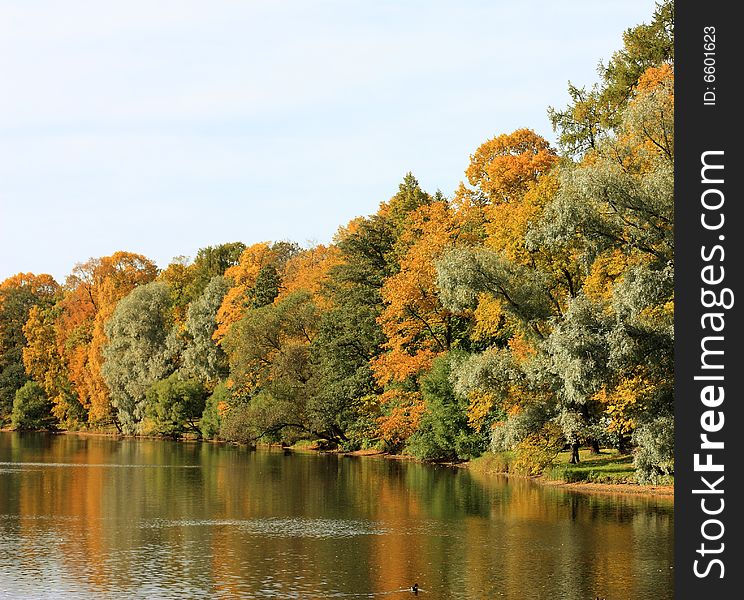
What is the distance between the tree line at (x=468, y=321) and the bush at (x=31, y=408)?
9319 mm

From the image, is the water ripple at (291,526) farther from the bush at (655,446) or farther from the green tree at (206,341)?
the green tree at (206,341)

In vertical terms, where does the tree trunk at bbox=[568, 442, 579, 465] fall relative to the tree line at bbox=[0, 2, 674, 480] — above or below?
below

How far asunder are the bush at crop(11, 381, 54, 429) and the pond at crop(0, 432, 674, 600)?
2504 inches

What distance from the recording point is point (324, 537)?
131 ft

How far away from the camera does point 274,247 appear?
12719cm

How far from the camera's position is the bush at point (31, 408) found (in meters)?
127

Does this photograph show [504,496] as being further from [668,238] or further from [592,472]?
[668,238]

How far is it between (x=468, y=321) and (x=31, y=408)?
240 ft

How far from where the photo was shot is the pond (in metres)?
30.8

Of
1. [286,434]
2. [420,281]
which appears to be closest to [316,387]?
[286,434]

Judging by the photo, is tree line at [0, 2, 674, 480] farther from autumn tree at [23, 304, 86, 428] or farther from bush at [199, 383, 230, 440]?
autumn tree at [23, 304, 86, 428]

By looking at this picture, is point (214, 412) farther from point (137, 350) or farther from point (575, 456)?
point (575, 456)

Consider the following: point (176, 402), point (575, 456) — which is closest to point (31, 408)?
point (176, 402)

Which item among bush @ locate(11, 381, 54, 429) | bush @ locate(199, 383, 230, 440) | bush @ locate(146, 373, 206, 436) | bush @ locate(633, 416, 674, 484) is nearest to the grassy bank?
bush @ locate(633, 416, 674, 484)
